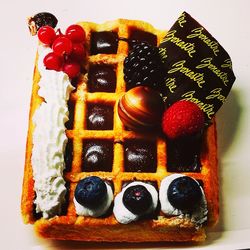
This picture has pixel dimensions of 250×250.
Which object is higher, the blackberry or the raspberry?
the blackberry

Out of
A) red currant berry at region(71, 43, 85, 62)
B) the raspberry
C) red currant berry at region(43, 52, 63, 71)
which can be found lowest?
the raspberry

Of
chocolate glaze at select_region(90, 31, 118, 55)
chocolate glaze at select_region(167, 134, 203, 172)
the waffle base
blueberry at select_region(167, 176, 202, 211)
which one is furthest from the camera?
chocolate glaze at select_region(90, 31, 118, 55)

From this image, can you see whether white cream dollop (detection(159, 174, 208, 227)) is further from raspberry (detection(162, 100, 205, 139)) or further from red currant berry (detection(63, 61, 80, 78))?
red currant berry (detection(63, 61, 80, 78))

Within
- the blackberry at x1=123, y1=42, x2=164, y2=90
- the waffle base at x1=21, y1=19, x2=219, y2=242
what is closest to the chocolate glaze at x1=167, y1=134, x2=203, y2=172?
the waffle base at x1=21, y1=19, x2=219, y2=242

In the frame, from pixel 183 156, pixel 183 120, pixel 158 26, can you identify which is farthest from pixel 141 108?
pixel 158 26

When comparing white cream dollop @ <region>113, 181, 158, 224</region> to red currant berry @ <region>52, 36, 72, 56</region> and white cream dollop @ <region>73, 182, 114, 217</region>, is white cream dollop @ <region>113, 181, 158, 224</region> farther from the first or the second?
red currant berry @ <region>52, 36, 72, 56</region>

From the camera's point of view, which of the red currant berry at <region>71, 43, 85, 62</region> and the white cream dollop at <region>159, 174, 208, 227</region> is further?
the red currant berry at <region>71, 43, 85, 62</region>

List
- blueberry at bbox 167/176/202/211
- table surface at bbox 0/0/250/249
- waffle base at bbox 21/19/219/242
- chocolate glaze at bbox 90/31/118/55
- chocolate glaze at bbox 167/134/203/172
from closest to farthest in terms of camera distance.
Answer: blueberry at bbox 167/176/202/211 → waffle base at bbox 21/19/219/242 → chocolate glaze at bbox 167/134/203/172 → table surface at bbox 0/0/250/249 → chocolate glaze at bbox 90/31/118/55
